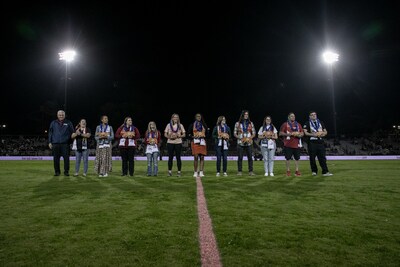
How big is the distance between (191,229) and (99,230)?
3.75 feet

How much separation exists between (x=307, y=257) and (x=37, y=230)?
3202 mm

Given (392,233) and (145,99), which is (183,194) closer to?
(392,233)

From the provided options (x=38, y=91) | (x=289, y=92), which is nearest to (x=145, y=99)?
(x=38, y=91)

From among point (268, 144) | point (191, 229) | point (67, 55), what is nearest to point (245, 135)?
point (268, 144)

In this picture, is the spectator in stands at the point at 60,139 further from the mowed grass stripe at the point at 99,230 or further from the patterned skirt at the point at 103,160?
the mowed grass stripe at the point at 99,230

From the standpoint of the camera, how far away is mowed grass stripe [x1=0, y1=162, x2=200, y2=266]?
3031mm

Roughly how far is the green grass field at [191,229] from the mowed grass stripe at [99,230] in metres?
0.01

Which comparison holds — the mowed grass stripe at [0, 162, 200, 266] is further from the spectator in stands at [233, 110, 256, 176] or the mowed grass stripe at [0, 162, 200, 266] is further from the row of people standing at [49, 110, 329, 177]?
the spectator in stands at [233, 110, 256, 176]

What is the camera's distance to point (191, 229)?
3982 mm

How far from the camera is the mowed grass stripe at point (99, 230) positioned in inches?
119

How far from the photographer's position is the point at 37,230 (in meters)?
4.00

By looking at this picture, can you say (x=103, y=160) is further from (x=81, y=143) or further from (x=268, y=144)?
(x=268, y=144)

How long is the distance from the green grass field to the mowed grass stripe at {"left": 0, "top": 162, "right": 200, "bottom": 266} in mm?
11

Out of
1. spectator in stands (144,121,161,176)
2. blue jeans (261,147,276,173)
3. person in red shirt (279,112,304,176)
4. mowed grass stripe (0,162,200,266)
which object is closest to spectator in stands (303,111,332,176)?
person in red shirt (279,112,304,176)
